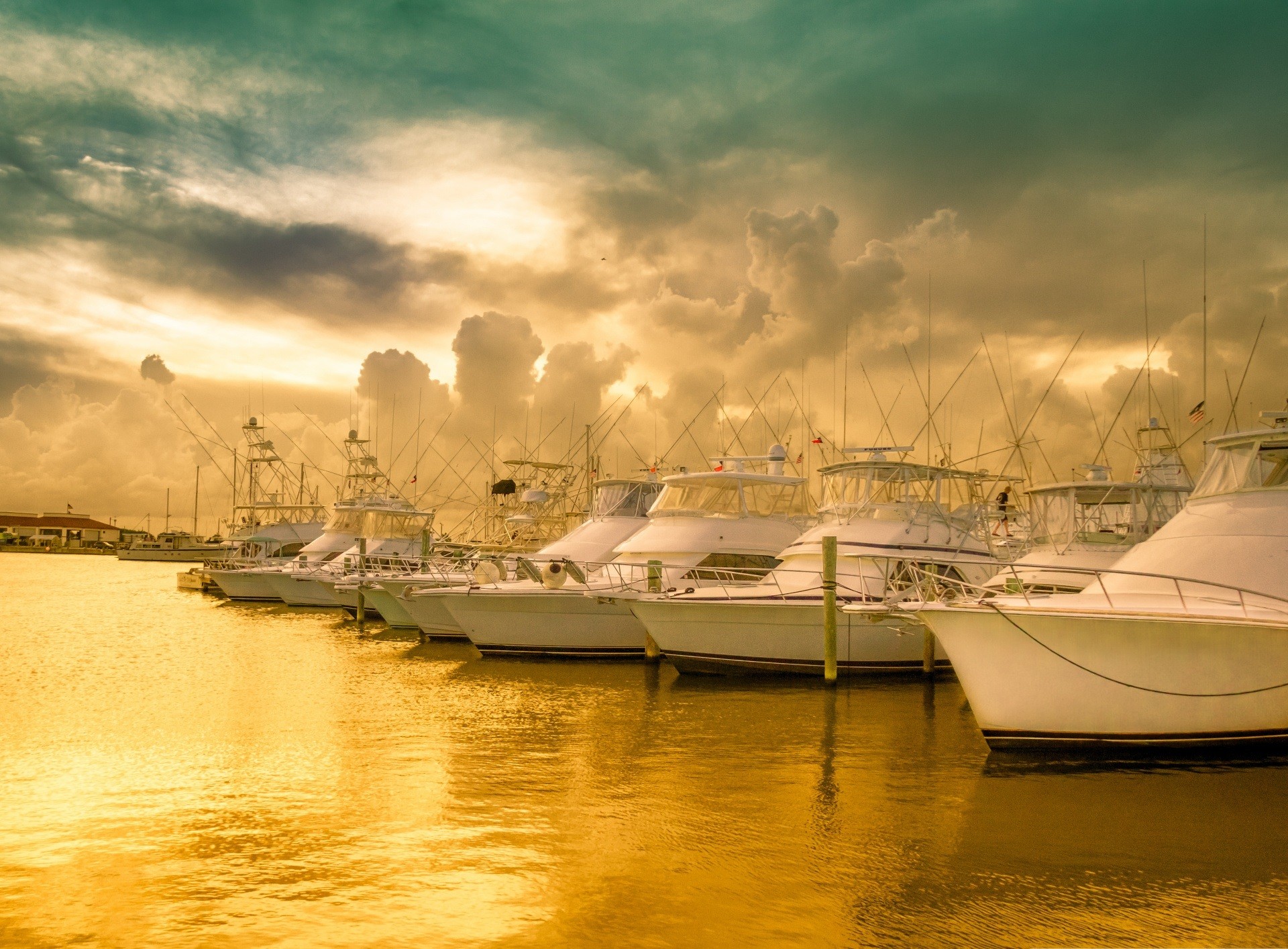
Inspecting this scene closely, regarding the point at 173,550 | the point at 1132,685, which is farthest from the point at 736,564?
the point at 173,550

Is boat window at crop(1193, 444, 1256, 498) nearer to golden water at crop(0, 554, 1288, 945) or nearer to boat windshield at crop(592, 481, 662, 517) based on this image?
golden water at crop(0, 554, 1288, 945)

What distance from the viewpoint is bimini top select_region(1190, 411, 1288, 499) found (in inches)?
555

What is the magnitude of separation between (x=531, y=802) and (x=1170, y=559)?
9903 mm

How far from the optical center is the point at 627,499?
102 ft

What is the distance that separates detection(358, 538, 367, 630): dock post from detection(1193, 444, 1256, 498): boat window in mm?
26594

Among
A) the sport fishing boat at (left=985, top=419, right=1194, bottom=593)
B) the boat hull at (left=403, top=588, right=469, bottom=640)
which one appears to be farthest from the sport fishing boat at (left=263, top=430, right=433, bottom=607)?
the sport fishing boat at (left=985, top=419, right=1194, bottom=593)

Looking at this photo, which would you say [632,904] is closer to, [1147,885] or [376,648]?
[1147,885]

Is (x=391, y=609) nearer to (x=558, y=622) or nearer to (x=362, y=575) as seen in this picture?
(x=362, y=575)

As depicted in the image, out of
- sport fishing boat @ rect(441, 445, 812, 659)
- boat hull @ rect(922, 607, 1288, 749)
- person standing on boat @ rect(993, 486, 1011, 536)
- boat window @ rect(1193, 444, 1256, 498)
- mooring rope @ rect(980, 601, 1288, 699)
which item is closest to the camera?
boat hull @ rect(922, 607, 1288, 749)

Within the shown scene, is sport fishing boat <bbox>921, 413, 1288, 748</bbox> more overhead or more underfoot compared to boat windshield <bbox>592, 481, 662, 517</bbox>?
more underfoot

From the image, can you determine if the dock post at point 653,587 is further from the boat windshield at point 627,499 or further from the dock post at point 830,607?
the boat windshield at point 627,499

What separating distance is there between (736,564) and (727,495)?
201 cm

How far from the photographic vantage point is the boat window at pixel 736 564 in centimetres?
2341

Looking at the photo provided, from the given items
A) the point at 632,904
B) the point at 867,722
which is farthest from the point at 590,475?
the point at 632,904
